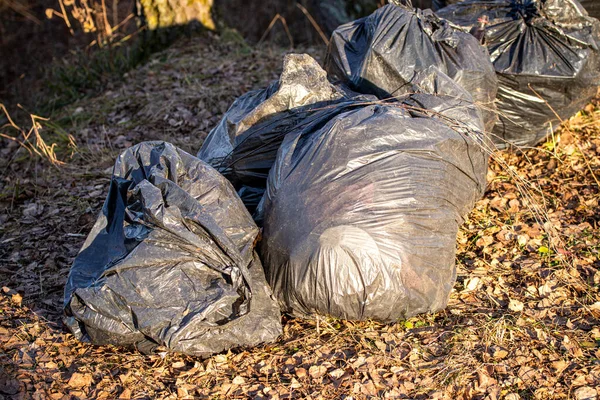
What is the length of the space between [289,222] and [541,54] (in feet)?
6.80

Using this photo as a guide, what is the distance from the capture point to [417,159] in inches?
104

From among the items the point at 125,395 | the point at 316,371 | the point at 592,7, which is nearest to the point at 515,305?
the point at 316,371

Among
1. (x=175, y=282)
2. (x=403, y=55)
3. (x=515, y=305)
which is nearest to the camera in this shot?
(x=175, y=282)

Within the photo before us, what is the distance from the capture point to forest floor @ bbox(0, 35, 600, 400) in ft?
7.84

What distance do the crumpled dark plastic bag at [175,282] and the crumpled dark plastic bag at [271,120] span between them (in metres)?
0.49

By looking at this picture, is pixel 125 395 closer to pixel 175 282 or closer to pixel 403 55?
pixel 175 282

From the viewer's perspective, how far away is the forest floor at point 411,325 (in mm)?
2391

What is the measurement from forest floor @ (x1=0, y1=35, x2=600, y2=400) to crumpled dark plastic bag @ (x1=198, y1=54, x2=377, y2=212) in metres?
0.82

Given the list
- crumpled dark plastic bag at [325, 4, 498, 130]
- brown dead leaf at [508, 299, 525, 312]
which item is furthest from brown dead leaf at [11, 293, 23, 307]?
brown dead leaf at [508, 299, 525, 312]

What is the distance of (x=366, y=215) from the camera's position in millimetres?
2502

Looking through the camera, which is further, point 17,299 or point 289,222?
point 17,299

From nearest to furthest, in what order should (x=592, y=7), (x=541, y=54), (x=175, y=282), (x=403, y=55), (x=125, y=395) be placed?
(x=125, y=395)
(x=175, y=282)
(x=403, y=55)
(x=541, y=54)
(x=592, y=7)

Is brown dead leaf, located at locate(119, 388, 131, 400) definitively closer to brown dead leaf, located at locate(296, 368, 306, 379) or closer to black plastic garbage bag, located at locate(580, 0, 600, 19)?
brown dead leaf, located at locate(296, 368, 306, 379)

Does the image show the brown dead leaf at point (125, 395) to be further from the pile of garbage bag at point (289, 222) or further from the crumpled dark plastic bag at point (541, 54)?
the crumpled dark plastic bag at point (541, 54)
